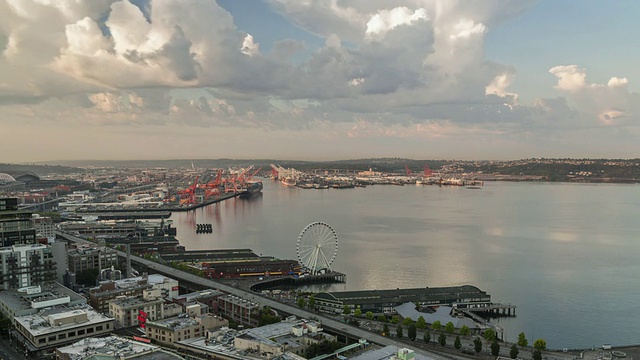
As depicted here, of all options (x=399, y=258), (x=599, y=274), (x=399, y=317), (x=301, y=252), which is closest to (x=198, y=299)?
(x=399, y=317)

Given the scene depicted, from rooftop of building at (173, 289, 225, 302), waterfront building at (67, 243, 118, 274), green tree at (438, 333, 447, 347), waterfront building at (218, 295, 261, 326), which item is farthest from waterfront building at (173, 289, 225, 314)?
green tree at (438, 333, 447, 347)

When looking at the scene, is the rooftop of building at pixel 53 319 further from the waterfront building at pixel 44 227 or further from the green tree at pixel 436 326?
the waterfront building at pixel 44 227

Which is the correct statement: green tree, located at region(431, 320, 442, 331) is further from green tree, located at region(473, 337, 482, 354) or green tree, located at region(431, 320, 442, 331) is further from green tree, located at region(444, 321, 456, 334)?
green tree, located at region(473, 337, 482, 354)

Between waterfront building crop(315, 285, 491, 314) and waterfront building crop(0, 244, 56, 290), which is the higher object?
waterfront building crop(0, 244, 56, 290)

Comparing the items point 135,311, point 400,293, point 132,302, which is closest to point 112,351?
point 135,311

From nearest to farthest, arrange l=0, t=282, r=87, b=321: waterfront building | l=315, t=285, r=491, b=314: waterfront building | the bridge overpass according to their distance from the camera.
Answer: the bridge overpass < l=0, t=282, r=87, b=321: waterfront building < l=315, t=285, r=491, b=314: waterfront building

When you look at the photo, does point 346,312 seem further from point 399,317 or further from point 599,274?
point 599,274

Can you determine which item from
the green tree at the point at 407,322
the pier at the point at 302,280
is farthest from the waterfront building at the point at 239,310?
the pier at the point at 302,280
